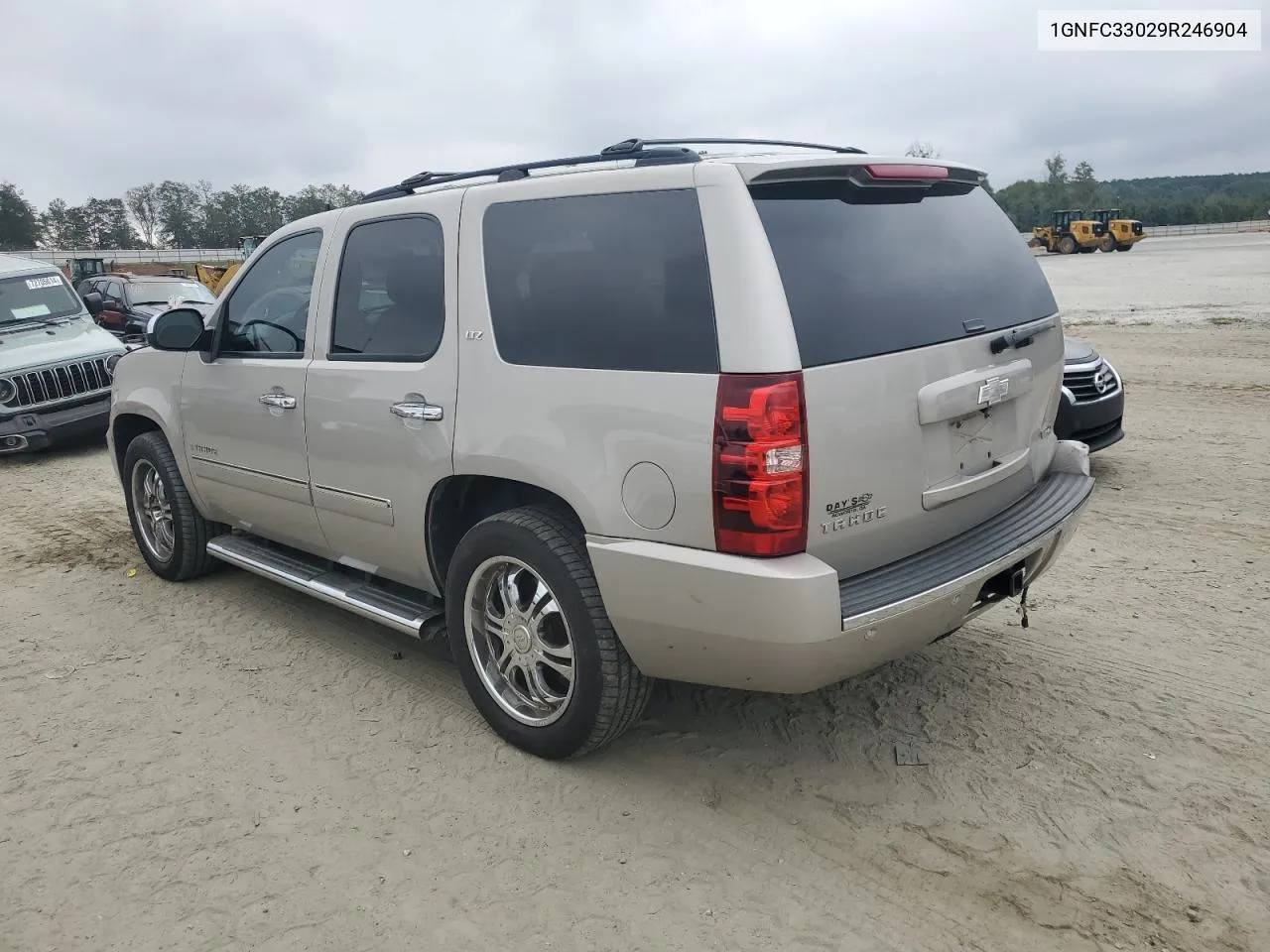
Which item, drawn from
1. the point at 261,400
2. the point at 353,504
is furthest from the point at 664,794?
the point at 261,400

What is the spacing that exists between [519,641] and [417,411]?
37.1 inches

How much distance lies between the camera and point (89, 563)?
237 inches

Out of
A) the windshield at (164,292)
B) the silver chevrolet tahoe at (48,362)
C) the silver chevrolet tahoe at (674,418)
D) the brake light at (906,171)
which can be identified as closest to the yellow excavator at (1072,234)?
the windshield at (164,292)

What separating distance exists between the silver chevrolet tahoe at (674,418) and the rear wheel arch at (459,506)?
13mm

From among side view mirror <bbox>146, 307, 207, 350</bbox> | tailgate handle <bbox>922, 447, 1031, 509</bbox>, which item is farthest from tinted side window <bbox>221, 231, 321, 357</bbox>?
tailgate handle <bbox>922, 447, 1031, 509</bbox>

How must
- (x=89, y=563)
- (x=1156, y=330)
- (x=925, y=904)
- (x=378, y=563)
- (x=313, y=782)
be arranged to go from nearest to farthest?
(x=925, y=904) → (x=313, y=782) → (x=378, y=563) → (x=89, y=563) → (x=1156, y=330)

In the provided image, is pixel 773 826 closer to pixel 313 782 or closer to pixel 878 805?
pixel 878 805

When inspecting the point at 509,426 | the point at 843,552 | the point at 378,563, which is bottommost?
the point at 378,563

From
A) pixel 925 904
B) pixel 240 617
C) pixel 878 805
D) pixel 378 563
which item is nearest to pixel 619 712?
pixel 878 805

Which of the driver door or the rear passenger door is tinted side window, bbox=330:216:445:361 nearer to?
the rear passenger door

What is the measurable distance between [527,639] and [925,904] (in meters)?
1.55

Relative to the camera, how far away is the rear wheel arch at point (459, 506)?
3.54 meters

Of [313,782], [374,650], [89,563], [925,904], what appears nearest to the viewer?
[925,904]

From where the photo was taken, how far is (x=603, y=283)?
10.2ft
